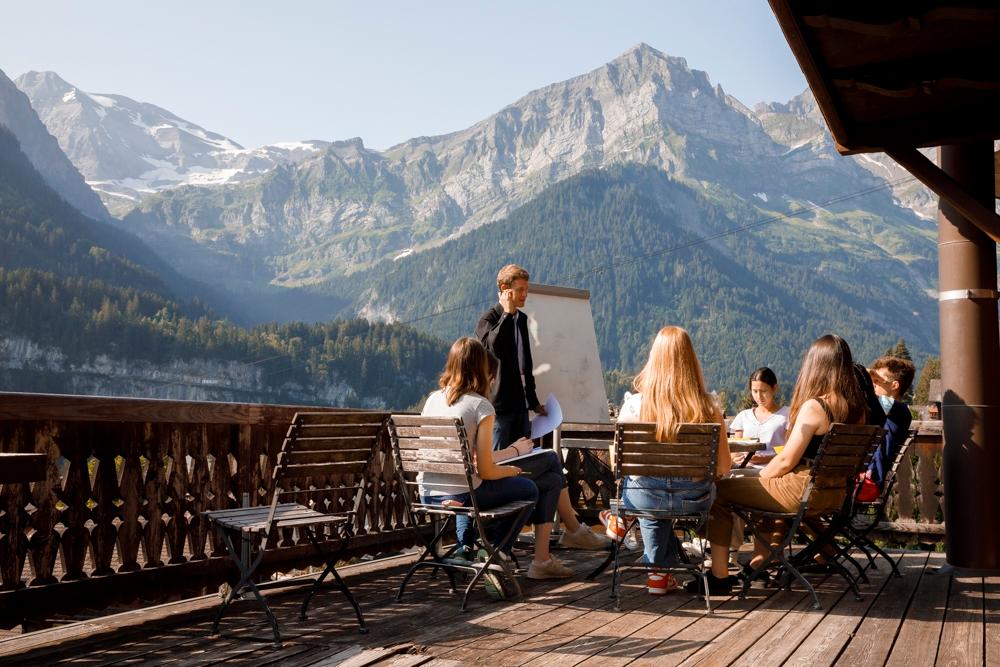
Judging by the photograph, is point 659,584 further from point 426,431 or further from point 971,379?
point 971,379

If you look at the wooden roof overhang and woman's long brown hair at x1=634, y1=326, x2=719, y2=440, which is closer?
the wooden roof overhang

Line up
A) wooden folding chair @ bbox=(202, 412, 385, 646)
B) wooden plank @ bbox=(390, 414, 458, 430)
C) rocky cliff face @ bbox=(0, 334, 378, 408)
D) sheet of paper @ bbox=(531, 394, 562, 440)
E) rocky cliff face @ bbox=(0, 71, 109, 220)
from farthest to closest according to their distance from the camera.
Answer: rocky cliff face @ bbox=(0, 71, 109, 220) → rocky cliff face @ bbox=(0, 334, 378, 408) → sheet of paper @ bbox=(531, 394, 562, 440) → wooden plank @ bbox=(390, 414, 458, 430) → wooden folding chair @ bbox=(202, 412, 385, 646)

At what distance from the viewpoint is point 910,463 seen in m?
7.28

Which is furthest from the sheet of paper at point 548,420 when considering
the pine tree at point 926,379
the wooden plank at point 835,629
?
the pine tree at point 926,379

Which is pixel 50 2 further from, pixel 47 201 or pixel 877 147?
pixel 877 147

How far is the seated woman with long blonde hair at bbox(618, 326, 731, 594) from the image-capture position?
468 centimetres

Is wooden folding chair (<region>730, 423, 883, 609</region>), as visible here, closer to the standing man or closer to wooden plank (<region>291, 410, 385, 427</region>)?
the standing man

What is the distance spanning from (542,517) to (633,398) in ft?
2.77

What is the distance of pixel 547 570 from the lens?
5449 millimetres

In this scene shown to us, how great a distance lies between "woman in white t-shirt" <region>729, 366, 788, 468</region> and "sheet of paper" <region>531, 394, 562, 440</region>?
1.24 m

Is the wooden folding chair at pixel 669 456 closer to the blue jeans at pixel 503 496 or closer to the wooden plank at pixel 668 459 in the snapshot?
the wooden plank at pixel 668 459

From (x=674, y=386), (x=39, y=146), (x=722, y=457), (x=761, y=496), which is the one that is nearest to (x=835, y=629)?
(x=761, y=496)

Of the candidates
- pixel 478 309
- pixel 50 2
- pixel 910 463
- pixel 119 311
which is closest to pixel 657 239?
pixel 478 309

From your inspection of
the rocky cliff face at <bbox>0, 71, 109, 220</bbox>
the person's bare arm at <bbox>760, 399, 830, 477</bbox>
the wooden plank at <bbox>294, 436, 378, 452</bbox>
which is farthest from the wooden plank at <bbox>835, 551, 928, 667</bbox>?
the rocky cliff face at <bbox>0, 71, 109, 220</bbox>
